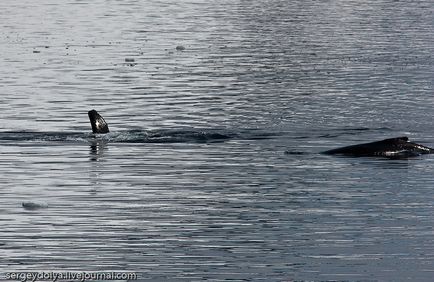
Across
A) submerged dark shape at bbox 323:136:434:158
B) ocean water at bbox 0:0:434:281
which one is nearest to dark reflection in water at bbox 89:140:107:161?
ocean water at bbox 0:0:434:281

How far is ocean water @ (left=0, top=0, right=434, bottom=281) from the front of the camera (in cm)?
2192

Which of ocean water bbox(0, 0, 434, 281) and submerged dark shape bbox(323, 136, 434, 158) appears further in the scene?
submerged dark shape bbox(323, 136, 434, 158)

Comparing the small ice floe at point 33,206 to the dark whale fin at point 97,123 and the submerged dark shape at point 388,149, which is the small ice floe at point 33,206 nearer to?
the submerged dark shape at point 388,149

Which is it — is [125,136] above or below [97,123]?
below

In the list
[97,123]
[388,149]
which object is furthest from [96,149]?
[388,149]

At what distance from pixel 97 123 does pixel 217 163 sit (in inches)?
226

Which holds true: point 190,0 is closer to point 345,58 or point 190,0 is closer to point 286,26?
point 286,26

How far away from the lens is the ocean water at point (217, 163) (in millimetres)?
21922

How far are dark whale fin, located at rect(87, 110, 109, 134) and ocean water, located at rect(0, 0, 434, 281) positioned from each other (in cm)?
28

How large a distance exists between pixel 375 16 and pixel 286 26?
13.1 metres

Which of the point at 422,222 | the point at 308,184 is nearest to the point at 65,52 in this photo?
the point at 308,184

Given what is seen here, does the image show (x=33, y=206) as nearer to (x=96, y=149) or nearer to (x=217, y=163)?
(x=217, y=163)

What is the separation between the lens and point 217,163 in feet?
105

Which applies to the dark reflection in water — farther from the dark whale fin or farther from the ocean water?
the dark whale fin
